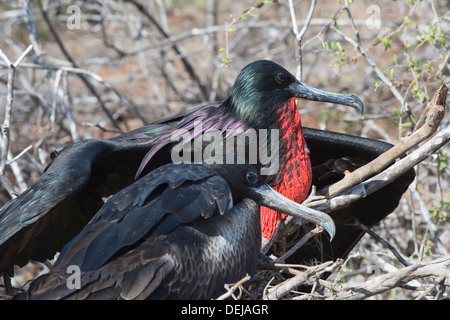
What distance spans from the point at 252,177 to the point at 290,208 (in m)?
0.25

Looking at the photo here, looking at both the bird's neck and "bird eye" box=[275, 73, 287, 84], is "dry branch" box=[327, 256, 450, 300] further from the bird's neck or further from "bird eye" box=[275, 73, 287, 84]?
"bird eye" box=[275, 73, 287, 84]

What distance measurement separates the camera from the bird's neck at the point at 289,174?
3.68m

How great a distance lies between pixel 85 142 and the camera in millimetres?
3695

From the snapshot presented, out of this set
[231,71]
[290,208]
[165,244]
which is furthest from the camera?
[231,71]

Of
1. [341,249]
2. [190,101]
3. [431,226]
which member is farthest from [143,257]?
[190,101]

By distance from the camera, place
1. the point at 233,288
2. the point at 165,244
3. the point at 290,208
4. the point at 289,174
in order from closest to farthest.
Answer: the point at 233,288 < the point at 165,244 < the point at 290,208 < the point at 289,174

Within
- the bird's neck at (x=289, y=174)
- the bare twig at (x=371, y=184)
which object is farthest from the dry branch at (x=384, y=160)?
the bird's neck at (x=289, y=174)

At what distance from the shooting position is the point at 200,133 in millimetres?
3803

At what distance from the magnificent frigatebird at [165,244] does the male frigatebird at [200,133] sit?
453 mm

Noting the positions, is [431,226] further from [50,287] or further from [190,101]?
[190,101]

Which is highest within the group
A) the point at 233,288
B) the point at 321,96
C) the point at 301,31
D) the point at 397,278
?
the point at 301,31

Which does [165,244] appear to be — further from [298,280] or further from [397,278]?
[397,278]

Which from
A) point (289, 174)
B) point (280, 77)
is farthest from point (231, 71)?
point (289, 174)
